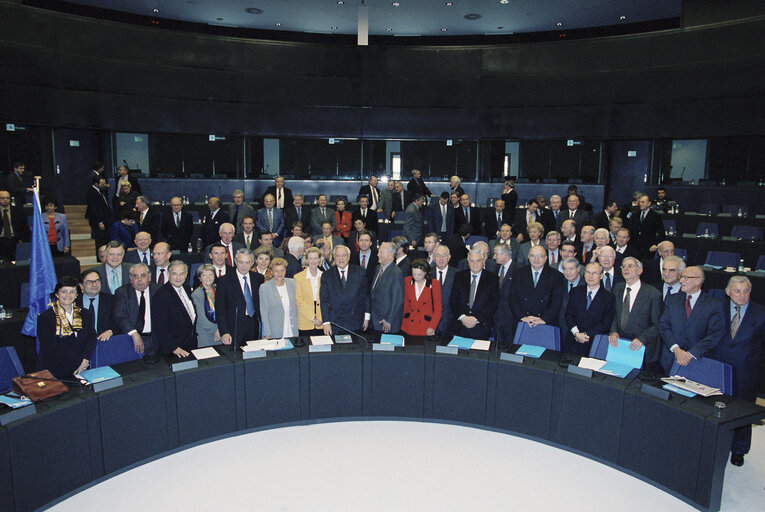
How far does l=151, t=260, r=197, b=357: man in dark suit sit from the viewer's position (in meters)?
4.60

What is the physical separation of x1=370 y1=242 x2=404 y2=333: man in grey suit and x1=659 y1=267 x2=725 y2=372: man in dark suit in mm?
2403

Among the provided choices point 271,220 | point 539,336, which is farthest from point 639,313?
point 271,220

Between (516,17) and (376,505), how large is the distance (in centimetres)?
1181

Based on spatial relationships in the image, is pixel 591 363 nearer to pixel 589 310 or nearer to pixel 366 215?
pixel 589 310

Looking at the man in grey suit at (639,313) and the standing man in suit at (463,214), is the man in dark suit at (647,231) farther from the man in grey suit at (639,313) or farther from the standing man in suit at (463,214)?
the man in grey suit at (639,313)

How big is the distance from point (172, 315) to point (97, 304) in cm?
66

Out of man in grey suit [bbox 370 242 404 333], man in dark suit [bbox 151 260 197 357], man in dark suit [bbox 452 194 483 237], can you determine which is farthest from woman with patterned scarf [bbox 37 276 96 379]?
man in dark suit [bbox 452 194 483 237]

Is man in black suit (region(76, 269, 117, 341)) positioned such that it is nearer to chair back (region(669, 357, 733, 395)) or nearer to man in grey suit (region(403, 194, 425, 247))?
man in grey suit (region(403, 194, 425, 247))

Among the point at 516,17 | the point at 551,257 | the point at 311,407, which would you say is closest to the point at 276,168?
the point at 516,17

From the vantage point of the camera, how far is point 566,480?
405cm

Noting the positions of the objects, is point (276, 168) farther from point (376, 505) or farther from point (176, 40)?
point (376, 505)

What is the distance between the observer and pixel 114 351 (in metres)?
4.53

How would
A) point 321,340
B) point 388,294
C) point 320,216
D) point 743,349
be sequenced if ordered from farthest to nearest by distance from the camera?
point 320,216
point 388,294
point 321,340
point 743,349

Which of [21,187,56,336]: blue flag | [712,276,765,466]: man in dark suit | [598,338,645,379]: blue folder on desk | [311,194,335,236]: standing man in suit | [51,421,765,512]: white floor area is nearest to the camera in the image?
[51,421,765,512]: white floor area
